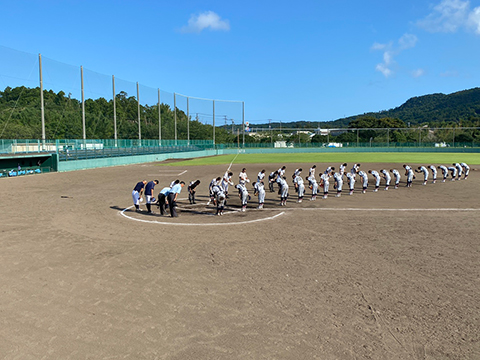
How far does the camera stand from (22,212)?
16.2 meters

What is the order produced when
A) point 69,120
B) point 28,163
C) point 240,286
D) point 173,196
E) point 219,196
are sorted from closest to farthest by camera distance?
1. point 240,286
2. point 173,196
3. point 219,196
4. point 28,163
5. point 69,120

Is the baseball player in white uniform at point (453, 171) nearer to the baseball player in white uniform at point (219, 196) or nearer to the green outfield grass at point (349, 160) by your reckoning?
the green outfield grass at point (349, 160)

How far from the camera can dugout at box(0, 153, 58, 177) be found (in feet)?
103

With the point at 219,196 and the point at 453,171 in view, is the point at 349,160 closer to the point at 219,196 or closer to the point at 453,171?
the point at 453,171

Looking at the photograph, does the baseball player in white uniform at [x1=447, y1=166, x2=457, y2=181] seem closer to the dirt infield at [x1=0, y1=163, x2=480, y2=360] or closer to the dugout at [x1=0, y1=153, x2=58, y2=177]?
the dirt infield at [x1=0, y1=163, x2=480, y2=360]

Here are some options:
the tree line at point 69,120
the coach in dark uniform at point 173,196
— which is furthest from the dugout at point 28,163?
the coach in dark uniform at point 173,196

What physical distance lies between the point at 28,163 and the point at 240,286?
3312 centimetres

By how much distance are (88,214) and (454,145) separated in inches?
3908

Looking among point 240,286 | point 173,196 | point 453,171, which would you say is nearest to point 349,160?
point 453,171

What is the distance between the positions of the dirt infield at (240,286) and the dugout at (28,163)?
1883 cm

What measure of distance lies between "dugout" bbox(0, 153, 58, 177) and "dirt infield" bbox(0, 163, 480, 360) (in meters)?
18.8

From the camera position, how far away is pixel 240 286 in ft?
26.1

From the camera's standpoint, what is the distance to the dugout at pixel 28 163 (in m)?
31.4

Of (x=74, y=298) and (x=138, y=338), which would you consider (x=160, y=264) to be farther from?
(x=138, y=338)
